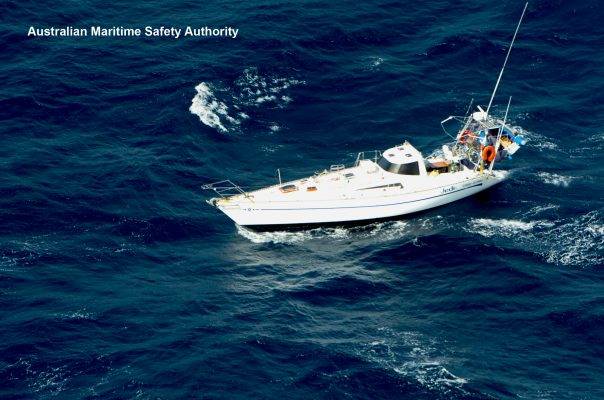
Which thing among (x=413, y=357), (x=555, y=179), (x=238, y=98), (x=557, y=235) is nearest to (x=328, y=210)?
(x=557, y=235)

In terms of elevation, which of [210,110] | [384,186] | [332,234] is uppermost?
[210,110]

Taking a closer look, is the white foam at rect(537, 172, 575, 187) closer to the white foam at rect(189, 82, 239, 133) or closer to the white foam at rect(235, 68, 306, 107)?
the white foam at rect(235, 68, 306, 107)

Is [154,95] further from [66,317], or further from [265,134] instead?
[66,317]

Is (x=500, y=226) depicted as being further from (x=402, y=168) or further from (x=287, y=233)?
(x=287, y=233)

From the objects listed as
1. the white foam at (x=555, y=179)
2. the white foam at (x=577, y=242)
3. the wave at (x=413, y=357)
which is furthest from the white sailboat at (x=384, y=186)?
the wave at (x=413, y=357)

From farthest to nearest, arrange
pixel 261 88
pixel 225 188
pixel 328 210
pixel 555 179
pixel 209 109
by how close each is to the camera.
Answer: pixel 261 88
pixel 209 109
pixel 555 179
pixel 225 188
pixel 328 210

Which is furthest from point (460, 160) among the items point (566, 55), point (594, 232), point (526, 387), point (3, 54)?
point (3, 54)

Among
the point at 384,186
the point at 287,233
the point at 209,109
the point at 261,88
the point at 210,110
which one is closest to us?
the point at 287,233
